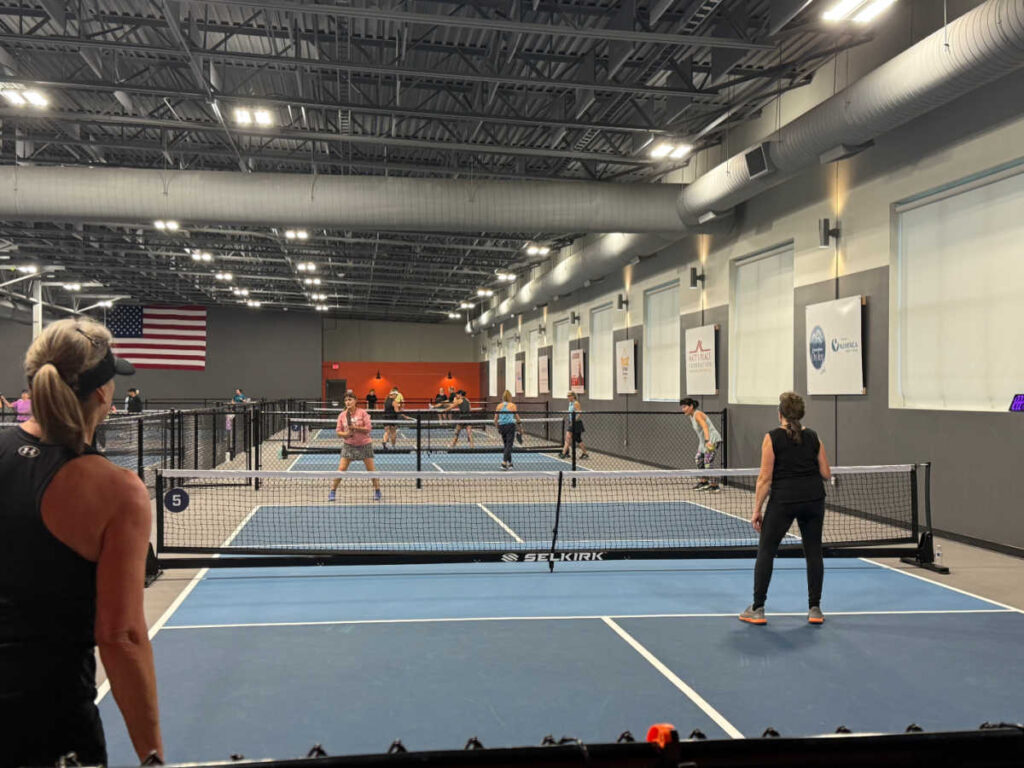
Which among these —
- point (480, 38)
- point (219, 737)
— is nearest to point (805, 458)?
point (219, 737)

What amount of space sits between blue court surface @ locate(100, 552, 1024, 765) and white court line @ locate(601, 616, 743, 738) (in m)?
0.02

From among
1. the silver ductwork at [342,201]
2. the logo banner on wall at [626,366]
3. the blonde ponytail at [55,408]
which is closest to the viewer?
the blonde ponytail at [55,408]

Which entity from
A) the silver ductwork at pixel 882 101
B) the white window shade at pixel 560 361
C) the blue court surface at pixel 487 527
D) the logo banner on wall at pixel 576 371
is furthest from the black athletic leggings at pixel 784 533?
the white window shade at pixel 560 361

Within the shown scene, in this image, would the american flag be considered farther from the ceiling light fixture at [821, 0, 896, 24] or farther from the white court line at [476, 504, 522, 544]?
the ceiling light fixture at [821, 0, 896, 24]

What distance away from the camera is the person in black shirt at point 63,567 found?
1.77m

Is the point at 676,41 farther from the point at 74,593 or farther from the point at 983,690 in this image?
the point at 74,593

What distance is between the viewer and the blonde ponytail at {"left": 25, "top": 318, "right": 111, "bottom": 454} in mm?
1768

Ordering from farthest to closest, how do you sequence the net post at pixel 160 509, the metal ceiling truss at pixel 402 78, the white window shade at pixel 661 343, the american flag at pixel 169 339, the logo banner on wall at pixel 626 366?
the american flag at pixel 169 339 → the logo banner on wall at pixel 626 366 → the white window shade at pixel 661 343 → the metal ceiling truss at pixel 402 78 → the net post at pixel 160 509

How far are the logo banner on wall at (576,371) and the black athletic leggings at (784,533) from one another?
21.5 metres

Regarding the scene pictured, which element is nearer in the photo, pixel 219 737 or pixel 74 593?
pixel 74 593

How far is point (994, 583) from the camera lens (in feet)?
27.2

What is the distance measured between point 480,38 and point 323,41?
104 inches

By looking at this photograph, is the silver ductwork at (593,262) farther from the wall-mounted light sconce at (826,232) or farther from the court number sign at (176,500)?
the court number sign at (176,500)

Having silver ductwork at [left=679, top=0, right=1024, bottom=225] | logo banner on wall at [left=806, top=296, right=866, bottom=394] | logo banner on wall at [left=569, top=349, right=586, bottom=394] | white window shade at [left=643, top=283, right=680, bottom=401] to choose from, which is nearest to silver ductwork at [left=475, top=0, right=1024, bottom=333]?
silver ductwork at [left=679, top=0, right=1024, bottom=225]
